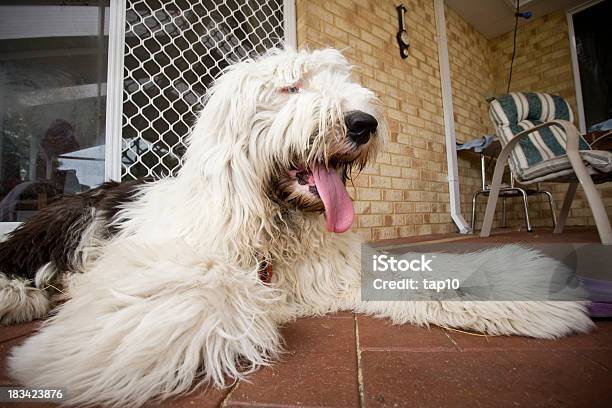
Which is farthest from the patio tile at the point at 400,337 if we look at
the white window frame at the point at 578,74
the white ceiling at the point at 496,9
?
the white window frame at the point at 578,74

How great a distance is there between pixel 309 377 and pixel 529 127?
12.2 ft

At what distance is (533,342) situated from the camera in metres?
0.84

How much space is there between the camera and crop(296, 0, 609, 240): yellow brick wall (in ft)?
10.8

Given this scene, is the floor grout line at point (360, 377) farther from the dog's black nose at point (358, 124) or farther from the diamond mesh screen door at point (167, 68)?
the diamond mesh screen door at point (167, 68)

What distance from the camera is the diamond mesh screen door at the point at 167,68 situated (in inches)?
94.0

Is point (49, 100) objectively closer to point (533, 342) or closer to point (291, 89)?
point (291, 89)

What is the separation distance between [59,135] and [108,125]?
334 millimetres

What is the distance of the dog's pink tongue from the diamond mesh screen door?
1.82m

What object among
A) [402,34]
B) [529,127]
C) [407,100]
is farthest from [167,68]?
[529,127]

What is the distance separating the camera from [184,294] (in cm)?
75

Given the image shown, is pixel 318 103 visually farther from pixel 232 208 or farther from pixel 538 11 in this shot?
pixel 538 11

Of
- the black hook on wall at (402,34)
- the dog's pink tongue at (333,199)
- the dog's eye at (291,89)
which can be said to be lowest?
the dog's pink tongue at (333,199)
